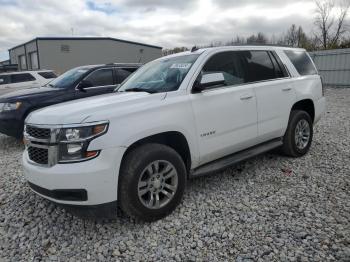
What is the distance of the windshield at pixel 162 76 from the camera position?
12.7 feet

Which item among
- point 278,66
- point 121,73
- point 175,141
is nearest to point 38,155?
point 175,141

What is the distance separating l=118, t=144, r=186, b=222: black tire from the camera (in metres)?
3.13

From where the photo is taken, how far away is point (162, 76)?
4.14m

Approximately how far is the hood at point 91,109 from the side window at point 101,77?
13.4 ft

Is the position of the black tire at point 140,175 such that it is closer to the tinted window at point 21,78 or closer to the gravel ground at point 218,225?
the gravel ground at point 218,225

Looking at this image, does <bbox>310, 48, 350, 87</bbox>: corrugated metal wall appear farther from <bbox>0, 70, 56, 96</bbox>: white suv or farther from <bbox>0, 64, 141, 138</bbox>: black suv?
<bbox>0, 70, 56, 96</bbox>: white suv

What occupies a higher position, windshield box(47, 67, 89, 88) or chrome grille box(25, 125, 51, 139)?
windshield box(47, 67, 89, 88)

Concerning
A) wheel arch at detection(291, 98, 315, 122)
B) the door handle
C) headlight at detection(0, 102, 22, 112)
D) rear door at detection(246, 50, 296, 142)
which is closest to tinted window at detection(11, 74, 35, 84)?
headlight at detection(0, 102, 22, 112)

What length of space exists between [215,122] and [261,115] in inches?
37.2

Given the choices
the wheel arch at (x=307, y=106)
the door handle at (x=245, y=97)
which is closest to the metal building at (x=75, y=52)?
the wheel arch at (x=307, y=106)

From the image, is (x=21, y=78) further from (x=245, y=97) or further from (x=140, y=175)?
(x=140, y=175)

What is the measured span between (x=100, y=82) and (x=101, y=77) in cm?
14

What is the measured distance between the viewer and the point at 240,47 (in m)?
4.55

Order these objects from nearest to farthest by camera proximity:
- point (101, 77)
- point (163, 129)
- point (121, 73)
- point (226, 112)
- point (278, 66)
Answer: point (163, 129)
point (226, 112)
point (278, 66)
point (101, 77)
point (121, 73)
